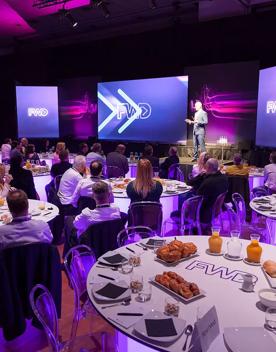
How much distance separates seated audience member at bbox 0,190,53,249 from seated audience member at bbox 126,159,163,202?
180 cm

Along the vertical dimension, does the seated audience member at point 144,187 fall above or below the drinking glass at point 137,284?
above

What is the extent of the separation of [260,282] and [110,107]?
11.0 m

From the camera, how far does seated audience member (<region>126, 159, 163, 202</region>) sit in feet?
15.1

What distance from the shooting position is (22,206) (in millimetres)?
2932

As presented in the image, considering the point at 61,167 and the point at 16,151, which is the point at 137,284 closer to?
the point at 61,167

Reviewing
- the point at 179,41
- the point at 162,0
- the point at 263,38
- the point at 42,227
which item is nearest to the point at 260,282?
the point at 42,227

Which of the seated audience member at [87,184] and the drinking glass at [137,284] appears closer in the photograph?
the drinking glass at [137,284]

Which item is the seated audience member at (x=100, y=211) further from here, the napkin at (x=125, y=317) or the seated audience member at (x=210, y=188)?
the seated audience member at (x=210, y=188)

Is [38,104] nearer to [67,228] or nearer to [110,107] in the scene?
[110,107]

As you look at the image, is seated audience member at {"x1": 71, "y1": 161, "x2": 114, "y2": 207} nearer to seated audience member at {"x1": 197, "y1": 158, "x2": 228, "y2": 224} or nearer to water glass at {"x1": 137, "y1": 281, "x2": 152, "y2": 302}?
seated audience member at {"x1": 197, "y1": 158, "x2": 228, "y2": 224}

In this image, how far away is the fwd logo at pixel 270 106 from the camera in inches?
346

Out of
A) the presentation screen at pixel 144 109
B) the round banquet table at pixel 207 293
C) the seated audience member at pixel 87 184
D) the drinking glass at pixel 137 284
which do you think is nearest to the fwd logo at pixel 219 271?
the round banquet table at pixel 207 293

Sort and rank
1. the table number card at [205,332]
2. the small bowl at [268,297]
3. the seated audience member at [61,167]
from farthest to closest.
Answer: the seated audience member at [61,167], the small bowl at [268,297], the table number card at [205,332]

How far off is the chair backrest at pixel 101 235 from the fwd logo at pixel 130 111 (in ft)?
29.3
